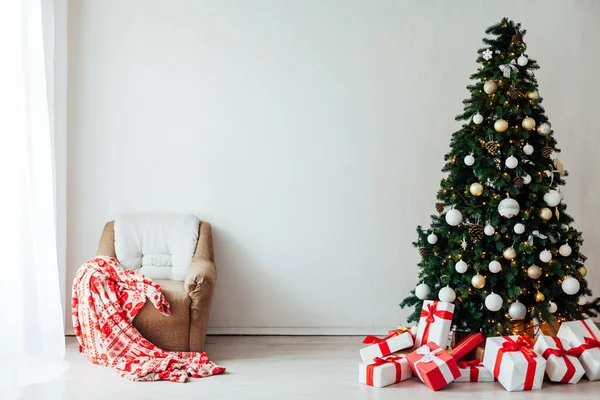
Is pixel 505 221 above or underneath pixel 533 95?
underneath

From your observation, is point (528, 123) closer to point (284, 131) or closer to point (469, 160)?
point (469, 160)

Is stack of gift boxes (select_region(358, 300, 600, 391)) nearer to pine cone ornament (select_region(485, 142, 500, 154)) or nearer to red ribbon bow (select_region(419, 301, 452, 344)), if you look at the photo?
red ribbon bow (select_region(419, 301, 452, 344))

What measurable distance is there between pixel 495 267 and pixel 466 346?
0.51m

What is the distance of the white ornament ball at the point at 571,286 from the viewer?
12.4 ft

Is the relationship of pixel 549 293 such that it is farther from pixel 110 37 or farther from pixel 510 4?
pixel 110 37

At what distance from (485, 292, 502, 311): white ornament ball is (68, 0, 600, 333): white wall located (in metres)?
1.17

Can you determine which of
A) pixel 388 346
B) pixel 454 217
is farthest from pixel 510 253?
pixel 388 346

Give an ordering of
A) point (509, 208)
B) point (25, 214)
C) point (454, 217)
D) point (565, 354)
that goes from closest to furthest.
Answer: point (25, 214) < point (565, 354) < point (509, 208) < point (454, 217)

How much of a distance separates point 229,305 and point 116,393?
1.59 metres

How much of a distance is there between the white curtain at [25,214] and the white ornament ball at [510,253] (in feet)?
8.84

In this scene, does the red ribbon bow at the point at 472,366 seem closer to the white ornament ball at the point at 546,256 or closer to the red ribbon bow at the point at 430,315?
the red ribbon bow at the point at 430,315

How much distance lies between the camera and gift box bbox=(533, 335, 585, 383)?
3584mm

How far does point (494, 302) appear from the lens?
12.4 ft

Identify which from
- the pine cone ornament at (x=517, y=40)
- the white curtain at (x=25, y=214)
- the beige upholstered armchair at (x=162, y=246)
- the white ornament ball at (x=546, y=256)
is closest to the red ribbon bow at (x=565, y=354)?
the white ornament ball at (x=546, y=256)
